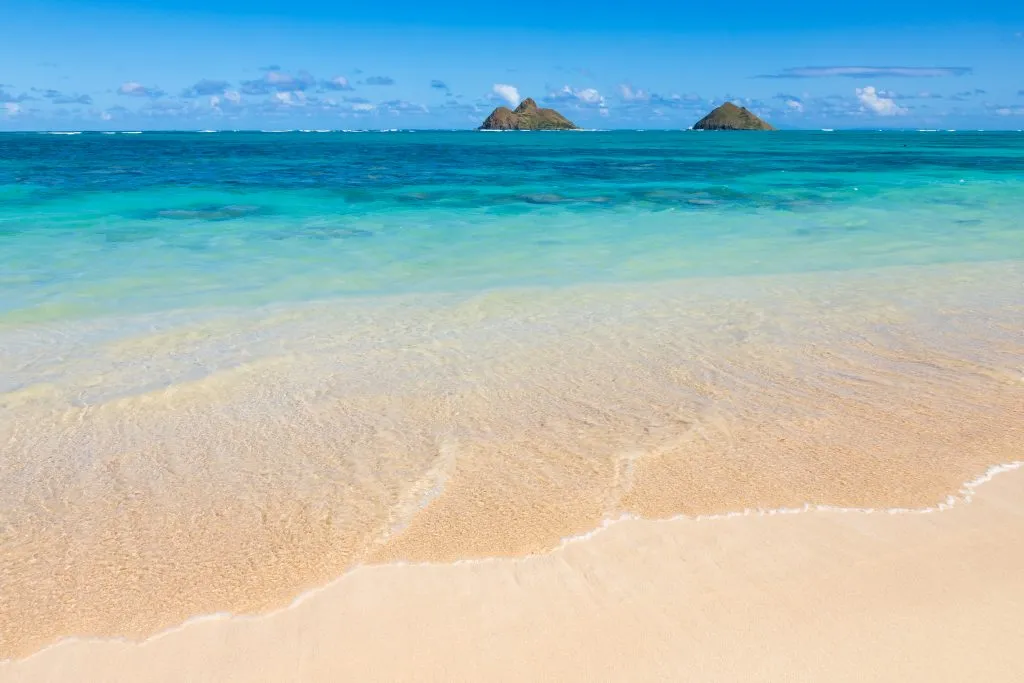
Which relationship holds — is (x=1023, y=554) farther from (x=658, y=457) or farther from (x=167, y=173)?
(x=167, y=173)

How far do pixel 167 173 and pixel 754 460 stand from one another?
1227 inches

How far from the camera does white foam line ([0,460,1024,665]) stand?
10.1 ft

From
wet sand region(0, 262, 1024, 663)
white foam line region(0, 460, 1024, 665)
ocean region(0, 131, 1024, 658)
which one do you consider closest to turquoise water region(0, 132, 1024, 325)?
ocean region(0, 131, 1024, 658)

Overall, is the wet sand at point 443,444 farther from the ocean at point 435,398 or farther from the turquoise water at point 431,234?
the turquoise water at point 431,234

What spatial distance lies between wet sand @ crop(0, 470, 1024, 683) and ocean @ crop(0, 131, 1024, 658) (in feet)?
0.59

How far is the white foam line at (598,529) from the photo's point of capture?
309cm

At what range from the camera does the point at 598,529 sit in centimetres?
383

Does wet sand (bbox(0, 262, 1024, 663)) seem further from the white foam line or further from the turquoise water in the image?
the turquoise water

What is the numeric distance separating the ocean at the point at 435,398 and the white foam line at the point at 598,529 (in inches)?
2.0

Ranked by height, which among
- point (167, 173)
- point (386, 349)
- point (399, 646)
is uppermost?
point (399, 646)

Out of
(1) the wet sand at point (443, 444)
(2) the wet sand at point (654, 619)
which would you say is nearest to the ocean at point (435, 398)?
(1) the wet sand at point (443, 444)

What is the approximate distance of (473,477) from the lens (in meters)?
4.41

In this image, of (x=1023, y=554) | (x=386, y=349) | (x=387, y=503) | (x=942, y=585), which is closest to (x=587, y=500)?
(x=387, y=503)

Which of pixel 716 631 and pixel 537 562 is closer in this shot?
pixel 716 631
